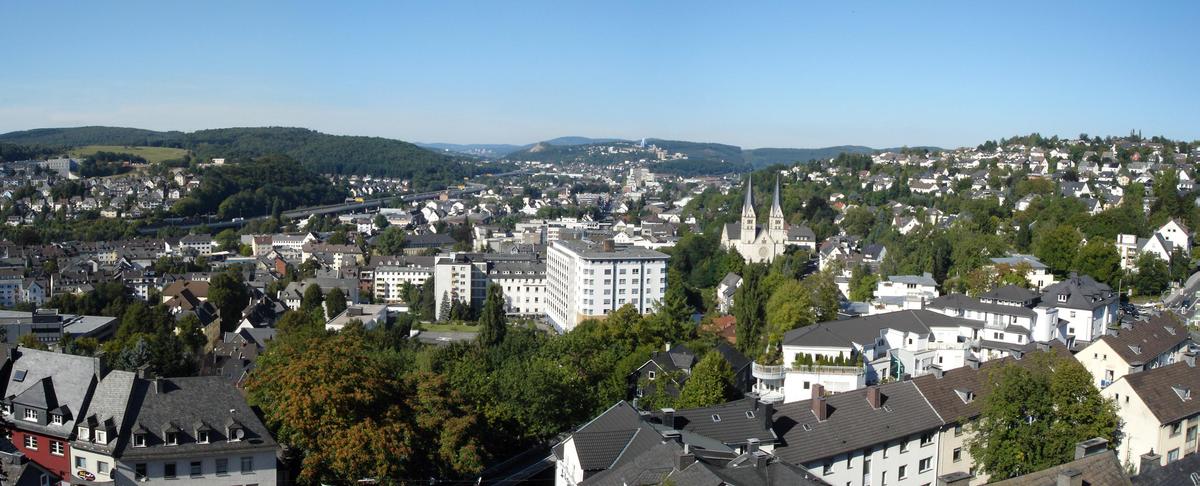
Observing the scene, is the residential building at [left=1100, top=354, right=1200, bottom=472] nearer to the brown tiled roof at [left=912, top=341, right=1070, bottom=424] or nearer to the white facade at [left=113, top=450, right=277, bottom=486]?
the brown tiled roof at [left=912, top=341, right=1070, bottom=424]

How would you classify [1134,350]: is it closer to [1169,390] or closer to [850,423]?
[1169,390]

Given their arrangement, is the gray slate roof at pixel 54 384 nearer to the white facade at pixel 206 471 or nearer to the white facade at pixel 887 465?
the white facade at pixel 206 471

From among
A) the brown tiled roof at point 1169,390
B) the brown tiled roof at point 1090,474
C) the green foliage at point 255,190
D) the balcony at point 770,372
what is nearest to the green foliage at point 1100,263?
the brown tiled roof at point 1169,390

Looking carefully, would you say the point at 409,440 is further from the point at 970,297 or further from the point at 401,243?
the point at 401,243

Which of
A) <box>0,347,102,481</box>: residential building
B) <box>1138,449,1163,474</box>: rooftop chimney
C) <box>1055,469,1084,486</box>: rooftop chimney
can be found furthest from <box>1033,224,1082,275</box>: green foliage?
<box>0,347,102,481</box>: residential building

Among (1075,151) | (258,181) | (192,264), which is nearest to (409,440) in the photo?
(192,264)

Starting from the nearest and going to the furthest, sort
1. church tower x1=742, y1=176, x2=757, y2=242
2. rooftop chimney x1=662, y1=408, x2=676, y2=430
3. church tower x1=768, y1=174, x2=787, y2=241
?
rooftop chimney x1=662, y1=408, x2=676, y2=430, church tower x1=742, y1=176, x2=757, y2=242, church tower x1=768, y1=174, x2=787, y2=241
